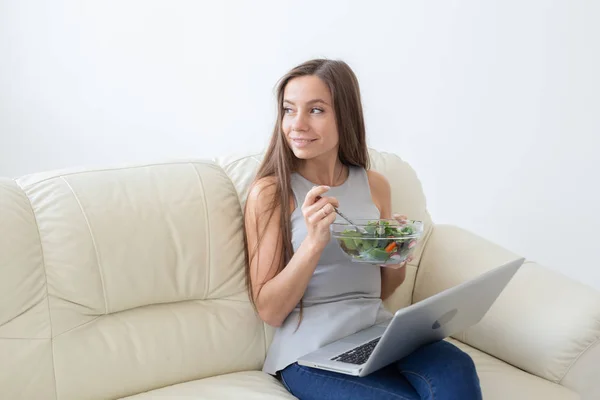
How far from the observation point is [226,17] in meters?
3.05

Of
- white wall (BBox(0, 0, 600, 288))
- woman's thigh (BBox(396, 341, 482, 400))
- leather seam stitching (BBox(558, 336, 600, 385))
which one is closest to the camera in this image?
woman's thigh (BBox(396, 341, 482, 400))

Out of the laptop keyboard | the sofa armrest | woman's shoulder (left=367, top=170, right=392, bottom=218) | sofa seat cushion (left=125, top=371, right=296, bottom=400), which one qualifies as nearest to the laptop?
the laptop keyboard

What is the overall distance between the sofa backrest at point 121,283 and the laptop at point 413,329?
11.7 inches

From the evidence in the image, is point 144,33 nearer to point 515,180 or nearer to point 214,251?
point 214,251

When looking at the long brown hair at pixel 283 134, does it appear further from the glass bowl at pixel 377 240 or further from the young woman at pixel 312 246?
the glass bowl at pixel 377 240

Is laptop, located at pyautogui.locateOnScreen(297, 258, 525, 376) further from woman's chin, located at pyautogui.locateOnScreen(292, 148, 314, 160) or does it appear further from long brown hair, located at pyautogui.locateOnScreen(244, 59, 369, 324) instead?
woman's chin, located at pyautogui.locateOnScreen(292, 148, 314, 160)

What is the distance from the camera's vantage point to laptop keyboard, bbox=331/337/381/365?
170 cm

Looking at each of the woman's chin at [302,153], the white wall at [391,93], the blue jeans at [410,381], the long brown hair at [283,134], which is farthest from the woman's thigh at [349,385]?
the white wall at [391,93]

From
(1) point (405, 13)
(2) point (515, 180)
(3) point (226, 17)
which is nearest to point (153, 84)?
(3) point (226, 17)

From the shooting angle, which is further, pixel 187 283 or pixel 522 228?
pixel 522 228

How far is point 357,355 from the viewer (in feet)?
5.67

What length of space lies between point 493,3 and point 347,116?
1379mm

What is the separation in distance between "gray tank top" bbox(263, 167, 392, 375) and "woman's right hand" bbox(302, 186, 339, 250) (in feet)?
0.45

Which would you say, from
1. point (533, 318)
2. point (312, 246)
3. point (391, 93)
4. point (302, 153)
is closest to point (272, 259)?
point (312, 246)
